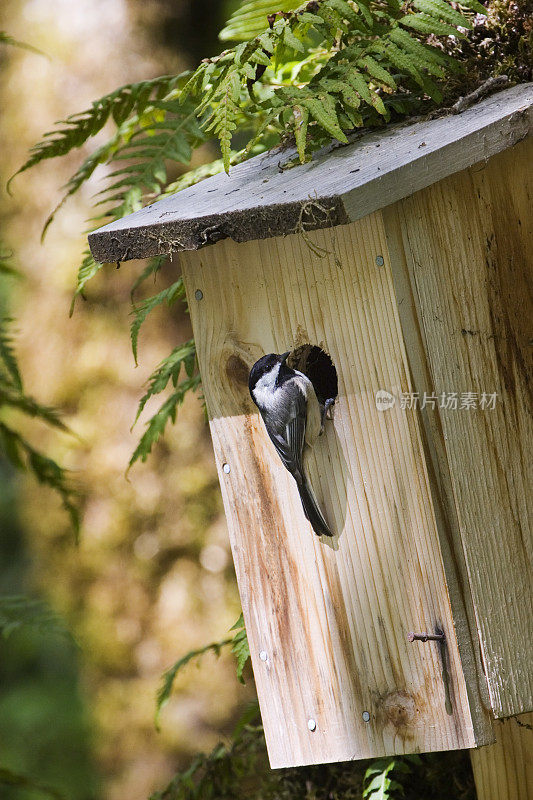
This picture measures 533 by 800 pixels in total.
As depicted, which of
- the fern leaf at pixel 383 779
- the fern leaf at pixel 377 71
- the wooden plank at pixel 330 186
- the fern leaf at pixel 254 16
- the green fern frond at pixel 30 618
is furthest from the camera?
the fern leaf at pixel 254 16

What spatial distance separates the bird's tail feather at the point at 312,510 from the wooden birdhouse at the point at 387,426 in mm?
Answer: 15

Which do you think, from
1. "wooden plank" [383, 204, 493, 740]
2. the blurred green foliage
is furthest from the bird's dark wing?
the blurred green foliage

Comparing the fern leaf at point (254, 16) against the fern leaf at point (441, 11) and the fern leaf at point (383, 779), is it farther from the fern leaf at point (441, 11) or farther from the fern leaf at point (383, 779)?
the fern leaf at point (383, 779)

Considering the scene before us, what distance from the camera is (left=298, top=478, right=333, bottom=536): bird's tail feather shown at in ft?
5.20

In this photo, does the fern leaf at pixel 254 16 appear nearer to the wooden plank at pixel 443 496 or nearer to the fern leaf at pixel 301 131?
the fern leaf at pixel 301 131

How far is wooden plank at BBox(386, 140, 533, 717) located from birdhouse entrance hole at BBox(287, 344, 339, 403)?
209 millimetres

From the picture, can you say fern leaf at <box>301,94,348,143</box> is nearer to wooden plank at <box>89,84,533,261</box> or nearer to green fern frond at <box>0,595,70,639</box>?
wooden plank at <box>89,84,533,261</box>

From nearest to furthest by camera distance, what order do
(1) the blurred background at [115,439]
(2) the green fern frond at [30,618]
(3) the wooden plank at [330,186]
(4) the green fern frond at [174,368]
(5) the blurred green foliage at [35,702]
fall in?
(3) the wooden plank at [330,186] < (2) the green fern frond at [30,618] < (4) the green fern frond at [174,368] < (1) the blurred background at [115,439] < (5) the blurred green foliage at [35,702]

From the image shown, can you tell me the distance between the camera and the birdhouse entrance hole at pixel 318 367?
161 centimetres

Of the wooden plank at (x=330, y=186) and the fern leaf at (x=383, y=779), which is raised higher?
the wooden plank at (x=330, y=186)

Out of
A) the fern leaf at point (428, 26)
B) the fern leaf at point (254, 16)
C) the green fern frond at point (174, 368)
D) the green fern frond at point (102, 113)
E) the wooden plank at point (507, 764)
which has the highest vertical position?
the fern leaf at point (254, 16)

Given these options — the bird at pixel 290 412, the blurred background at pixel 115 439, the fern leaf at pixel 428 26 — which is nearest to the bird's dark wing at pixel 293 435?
the bird at pixel 290 412

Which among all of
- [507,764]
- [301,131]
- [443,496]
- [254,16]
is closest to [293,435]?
[443,496]

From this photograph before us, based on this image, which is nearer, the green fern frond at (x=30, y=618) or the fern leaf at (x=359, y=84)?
the green fern frond at (x=30, y=618)
